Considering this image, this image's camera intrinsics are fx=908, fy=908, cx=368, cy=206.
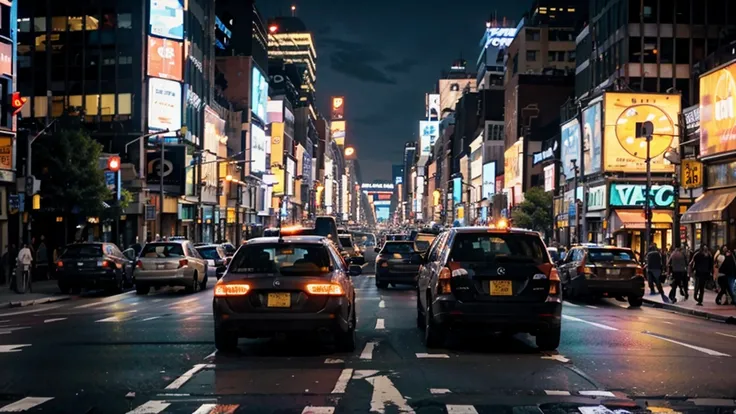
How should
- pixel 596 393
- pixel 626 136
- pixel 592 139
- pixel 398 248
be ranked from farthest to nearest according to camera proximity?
1. pixel 592 139
2. pixel 626 136
3. pixel 398 248
4. pixel 596 393

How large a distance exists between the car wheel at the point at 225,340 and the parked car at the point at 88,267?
743 inches

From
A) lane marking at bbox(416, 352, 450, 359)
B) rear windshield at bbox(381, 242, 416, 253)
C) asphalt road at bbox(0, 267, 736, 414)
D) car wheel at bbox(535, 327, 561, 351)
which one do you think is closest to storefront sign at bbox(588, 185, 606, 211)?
rear windshield at bbox(381, 242, 416, 253)

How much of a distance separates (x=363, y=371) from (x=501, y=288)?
272cm

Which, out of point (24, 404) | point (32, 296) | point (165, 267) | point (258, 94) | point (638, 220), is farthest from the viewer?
point (258, 94)

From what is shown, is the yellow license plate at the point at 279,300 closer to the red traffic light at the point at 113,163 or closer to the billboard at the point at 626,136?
the red traffic light at the point at 113,163

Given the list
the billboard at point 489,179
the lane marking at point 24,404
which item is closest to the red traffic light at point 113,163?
the lane marking at point 24,404

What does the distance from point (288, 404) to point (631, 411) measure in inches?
133

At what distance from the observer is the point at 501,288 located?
1304 centimetres

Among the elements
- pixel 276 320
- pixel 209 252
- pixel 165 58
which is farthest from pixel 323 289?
pixel 165 58

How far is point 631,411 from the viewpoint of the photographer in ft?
29.0

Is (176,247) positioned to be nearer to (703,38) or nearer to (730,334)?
(730,334)

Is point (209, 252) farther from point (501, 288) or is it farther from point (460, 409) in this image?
point (460, 409)

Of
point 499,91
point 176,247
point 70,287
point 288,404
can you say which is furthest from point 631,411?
point 499,91

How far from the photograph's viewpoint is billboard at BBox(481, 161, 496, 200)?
123 meters
